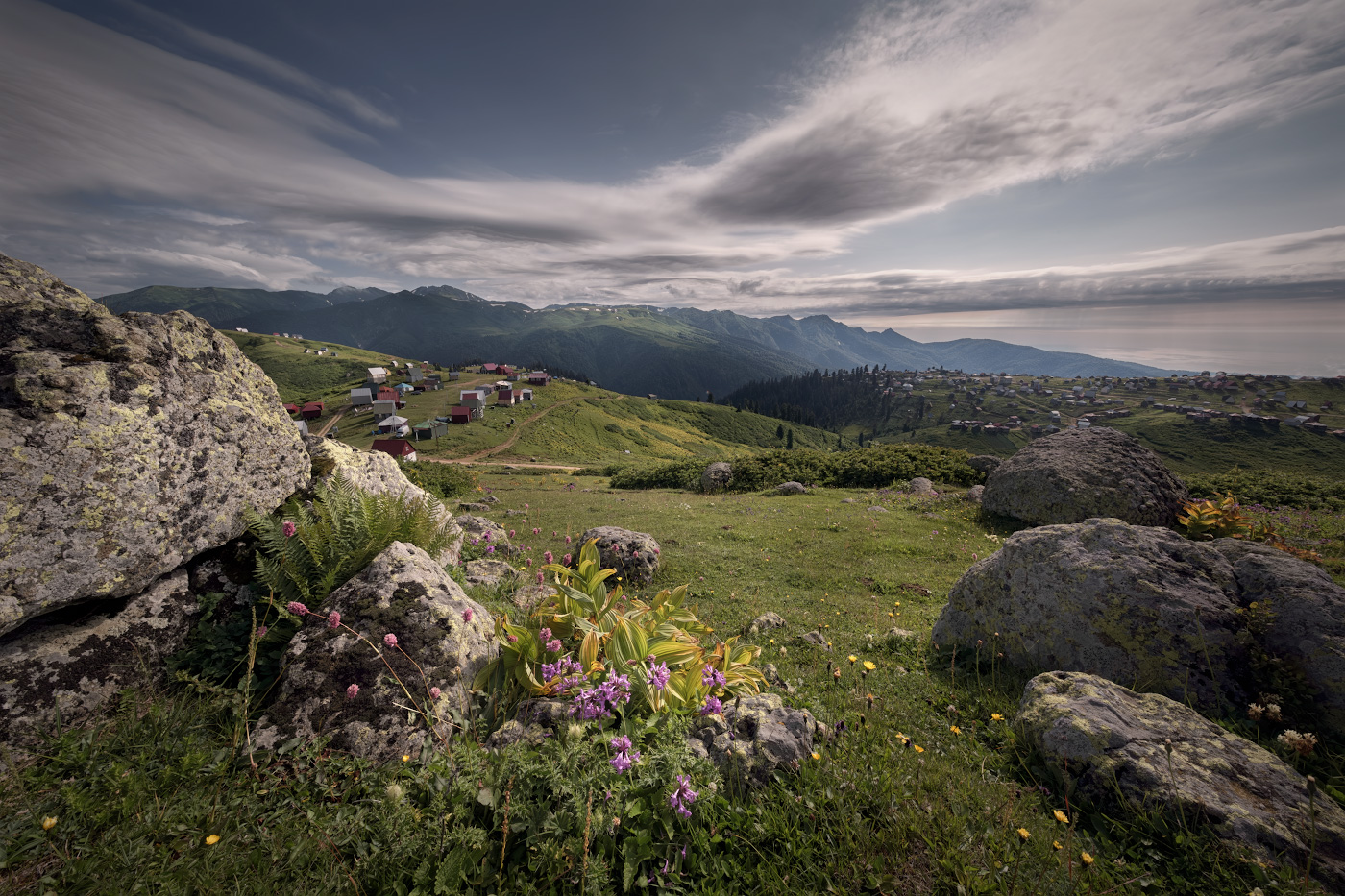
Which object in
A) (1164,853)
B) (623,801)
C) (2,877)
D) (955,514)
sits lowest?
(955,514)

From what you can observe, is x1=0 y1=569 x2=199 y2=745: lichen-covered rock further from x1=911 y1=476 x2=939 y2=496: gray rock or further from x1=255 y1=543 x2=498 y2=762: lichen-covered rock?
x1=911 y1=476 x2=939 y2=496: gray rock

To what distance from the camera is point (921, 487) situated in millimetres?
27641

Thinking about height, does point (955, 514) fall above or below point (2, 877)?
below

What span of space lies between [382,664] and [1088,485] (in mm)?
21338

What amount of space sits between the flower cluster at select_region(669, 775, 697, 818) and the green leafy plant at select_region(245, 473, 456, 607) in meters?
4.07

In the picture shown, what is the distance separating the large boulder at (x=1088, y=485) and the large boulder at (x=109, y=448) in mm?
21944

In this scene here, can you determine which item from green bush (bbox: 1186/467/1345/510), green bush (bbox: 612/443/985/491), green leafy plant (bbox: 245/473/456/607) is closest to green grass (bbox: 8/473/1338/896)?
green leafy plant (bbox: 245/473/456/607)

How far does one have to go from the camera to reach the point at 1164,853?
12.0 ft

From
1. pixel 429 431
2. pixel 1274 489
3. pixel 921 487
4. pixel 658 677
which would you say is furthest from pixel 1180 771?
pixel 429 431

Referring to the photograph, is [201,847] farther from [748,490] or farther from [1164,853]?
[748,490]

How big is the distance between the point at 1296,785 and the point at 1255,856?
1.11 m

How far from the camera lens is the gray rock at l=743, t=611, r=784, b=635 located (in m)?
8.95

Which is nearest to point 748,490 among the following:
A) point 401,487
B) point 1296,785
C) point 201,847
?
point 401,487

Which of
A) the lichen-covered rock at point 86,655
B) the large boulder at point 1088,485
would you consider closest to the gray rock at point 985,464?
the large boulder at point 1088,485
